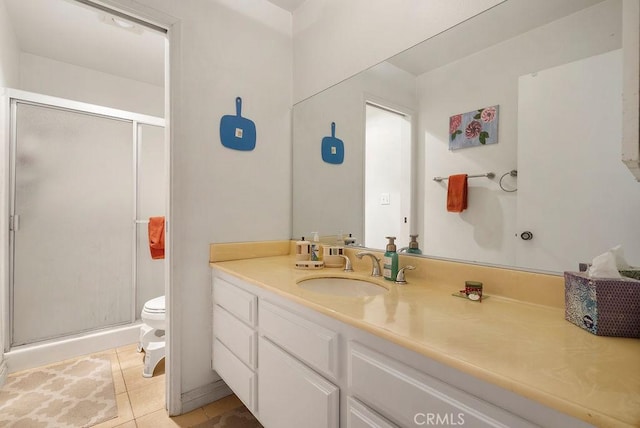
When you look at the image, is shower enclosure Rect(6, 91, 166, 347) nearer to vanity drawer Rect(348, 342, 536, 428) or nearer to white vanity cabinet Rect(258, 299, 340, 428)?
white vanity cabinet Rect(258, 299, 340, 428)

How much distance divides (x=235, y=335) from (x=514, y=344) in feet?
3.74

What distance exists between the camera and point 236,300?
134cm

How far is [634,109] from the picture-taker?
434 mm

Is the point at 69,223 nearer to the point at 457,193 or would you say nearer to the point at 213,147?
the point at 213,147

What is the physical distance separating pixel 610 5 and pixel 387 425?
129 cm

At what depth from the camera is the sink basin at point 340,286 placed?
1.28 meters

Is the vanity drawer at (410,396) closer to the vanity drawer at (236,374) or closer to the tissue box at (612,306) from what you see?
the tissue box at (612,306)

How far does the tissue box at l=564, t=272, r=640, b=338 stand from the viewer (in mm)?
630

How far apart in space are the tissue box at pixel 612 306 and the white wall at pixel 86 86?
11.8ft

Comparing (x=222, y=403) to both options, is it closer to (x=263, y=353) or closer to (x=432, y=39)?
(x=263, y=353)

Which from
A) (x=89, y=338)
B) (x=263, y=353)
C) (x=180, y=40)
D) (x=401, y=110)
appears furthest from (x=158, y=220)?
(x=401, y=110)

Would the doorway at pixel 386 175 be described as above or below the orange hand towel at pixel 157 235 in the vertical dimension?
above

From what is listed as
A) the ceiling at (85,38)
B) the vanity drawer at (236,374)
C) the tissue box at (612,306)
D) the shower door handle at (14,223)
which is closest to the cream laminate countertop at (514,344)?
the tissue box at (612,306)

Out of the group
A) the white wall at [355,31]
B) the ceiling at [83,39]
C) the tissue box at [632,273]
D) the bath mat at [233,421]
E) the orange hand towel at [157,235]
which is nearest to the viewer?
the tissue box at [632,273]
